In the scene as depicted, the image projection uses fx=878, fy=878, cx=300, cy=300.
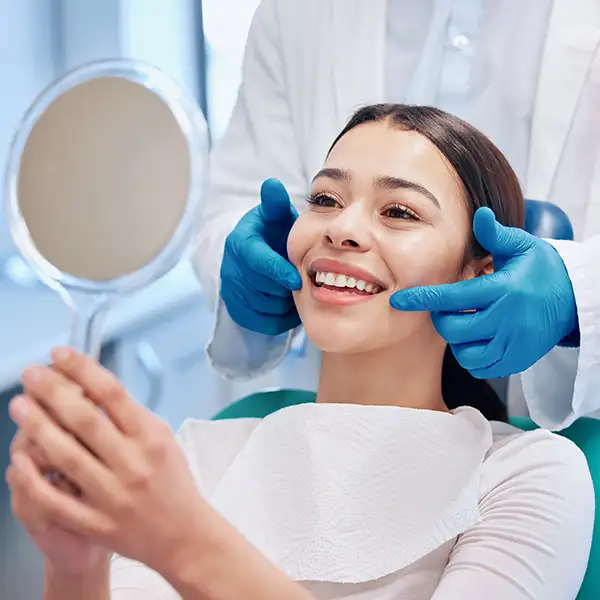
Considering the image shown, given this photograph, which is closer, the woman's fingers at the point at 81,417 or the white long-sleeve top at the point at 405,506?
the woman's fingers at the point at 81,417

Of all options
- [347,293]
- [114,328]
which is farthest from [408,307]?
[114,328]

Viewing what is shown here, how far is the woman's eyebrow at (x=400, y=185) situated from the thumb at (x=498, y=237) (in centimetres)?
9

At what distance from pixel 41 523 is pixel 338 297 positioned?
50cm

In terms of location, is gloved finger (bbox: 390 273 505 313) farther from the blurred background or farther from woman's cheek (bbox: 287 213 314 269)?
the blurred background

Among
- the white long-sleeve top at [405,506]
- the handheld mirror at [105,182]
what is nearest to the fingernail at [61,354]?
the handheld mirror at [105,182]

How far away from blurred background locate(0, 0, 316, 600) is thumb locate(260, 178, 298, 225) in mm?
463

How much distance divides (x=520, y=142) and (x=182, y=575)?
38.0 inches

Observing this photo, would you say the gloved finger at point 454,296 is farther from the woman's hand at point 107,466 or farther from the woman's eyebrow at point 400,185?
the woman's hand at point 107,466

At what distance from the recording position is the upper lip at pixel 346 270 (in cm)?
104

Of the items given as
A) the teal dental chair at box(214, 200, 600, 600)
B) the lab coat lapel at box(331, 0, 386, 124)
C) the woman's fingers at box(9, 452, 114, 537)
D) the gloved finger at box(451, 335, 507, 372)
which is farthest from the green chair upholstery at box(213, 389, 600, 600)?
the woman's fingers at box(9, 452, 114, 537)

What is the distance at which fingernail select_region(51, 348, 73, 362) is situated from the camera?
627 mm

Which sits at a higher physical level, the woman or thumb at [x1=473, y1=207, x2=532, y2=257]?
thumb at [x1=473, y1=207, x2=532, y2=257]

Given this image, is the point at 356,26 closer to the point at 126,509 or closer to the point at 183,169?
the point at 183,169

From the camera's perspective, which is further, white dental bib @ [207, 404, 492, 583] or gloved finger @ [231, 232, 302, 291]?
gloved finger @ [231, 232, 302, 291]
